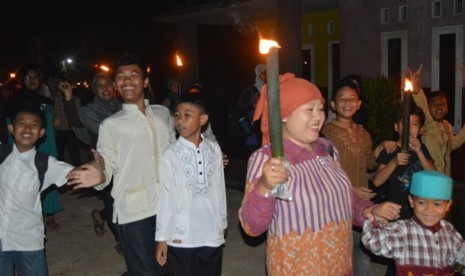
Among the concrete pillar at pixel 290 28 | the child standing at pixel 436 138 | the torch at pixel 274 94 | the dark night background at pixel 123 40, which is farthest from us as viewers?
the dark night background at pixel 123 40

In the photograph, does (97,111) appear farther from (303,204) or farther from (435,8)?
(435,8)

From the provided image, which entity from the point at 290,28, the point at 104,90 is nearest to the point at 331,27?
the point at 290,28

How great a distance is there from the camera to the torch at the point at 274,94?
6.89ft

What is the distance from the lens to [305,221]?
2824 mm

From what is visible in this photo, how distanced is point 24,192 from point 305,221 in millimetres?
2483

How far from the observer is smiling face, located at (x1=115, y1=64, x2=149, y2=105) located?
425cm

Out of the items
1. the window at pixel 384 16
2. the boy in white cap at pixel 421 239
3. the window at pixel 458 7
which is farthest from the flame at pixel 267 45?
the window at pixel 384 16

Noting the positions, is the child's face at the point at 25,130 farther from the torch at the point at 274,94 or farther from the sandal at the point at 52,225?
the sandal at the point at 52,225

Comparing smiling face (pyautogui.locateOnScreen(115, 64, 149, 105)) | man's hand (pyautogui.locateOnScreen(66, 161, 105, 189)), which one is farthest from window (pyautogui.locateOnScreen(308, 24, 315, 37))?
man's hand (pyautogui.locateOnScreen(66, 161, 105, 189))

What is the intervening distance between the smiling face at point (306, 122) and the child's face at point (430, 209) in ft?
3.02

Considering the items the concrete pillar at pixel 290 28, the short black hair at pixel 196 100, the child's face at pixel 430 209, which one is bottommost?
the child's face at pixel 430 209

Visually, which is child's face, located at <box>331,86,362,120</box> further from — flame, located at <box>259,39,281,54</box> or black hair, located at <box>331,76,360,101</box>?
flame, located at <box>259,39,281,54</box>

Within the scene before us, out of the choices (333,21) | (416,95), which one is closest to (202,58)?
(333,21)

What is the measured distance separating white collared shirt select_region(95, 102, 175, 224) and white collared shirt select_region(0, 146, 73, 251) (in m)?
0.40
